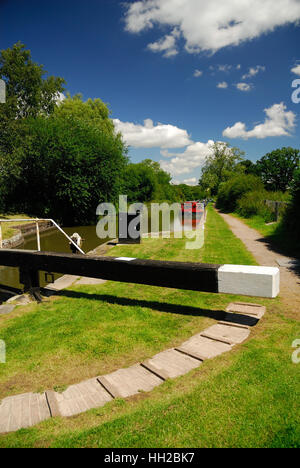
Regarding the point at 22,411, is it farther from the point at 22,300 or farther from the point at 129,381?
the point at 22,300

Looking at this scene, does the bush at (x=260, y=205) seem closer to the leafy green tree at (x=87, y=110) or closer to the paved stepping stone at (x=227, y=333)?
the paved stepping stone at (x=227, y=333)

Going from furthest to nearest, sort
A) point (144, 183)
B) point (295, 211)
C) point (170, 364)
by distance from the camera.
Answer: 1. point (144, 183)
2. point (295, 211)
3. point (170, 364)

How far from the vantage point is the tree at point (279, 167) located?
78.0 meters

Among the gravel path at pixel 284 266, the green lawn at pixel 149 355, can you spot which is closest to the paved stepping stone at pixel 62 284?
the green lawn at pixel 149 355

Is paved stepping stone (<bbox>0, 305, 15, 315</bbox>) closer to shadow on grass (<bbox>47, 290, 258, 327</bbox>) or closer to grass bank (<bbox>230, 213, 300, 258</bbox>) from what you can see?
shadow on grass (<bbox>47, 290, 258, 327</bbox>)

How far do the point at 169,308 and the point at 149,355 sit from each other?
5.49 ft

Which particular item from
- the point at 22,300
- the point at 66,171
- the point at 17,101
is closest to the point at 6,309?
the point at 22,300

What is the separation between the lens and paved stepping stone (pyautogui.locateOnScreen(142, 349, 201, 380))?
10.9 feet

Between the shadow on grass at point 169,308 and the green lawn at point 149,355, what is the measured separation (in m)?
0.02

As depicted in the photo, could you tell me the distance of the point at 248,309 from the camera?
→ 16.3 ft

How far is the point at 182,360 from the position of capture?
3.57m

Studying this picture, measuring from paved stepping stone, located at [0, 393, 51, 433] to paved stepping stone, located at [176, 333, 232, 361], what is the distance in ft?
5.85

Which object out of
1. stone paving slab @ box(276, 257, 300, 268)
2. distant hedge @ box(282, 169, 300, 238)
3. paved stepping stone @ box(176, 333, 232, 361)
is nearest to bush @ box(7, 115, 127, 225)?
distant hedge @ box(282, 169, 300, 238)
